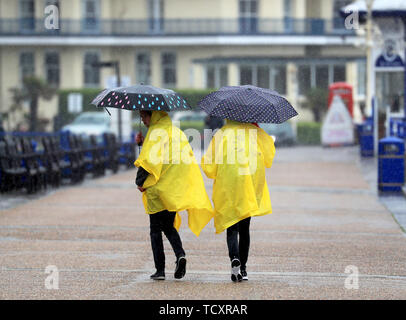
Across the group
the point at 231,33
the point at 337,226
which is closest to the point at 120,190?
the point at 337,226

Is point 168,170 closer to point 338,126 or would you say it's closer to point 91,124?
point 338,126

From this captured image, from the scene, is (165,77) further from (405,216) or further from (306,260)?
(306,260)

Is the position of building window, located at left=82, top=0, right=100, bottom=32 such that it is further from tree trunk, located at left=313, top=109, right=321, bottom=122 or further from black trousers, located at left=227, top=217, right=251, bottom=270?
black trousers, located at left=227, top=217, right=251, bottom=270

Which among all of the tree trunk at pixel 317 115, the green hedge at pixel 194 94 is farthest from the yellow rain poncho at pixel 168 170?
the green hedge at pixel 194 94

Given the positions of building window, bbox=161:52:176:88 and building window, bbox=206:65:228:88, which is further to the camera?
building window, bbox=161:52:176:88

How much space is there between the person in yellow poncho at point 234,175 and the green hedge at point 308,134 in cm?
3635

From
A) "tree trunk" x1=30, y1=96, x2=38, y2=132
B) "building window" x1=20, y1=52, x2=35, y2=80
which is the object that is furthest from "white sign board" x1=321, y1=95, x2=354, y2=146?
"building window" x1=20, y1=52, x2=35, y2=80

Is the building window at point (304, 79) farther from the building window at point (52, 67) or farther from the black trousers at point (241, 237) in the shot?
the black trousers at point (241, 237)

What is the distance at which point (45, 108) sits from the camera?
55.5m

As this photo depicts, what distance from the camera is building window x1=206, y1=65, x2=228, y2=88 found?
177 ft

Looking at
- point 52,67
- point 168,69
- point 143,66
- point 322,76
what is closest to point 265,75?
point 322,76

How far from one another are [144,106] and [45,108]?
48.0m

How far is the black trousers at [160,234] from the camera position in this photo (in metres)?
8.54

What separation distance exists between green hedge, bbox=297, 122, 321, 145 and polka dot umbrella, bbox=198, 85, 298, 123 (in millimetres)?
36198
